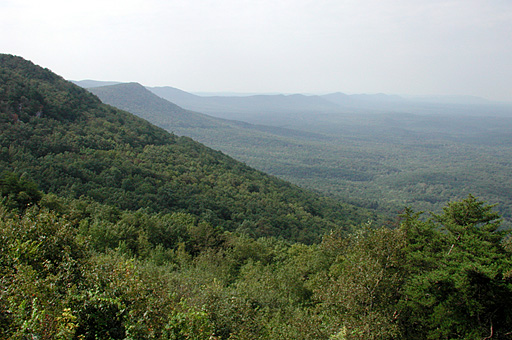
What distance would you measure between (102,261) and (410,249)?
14.6 m

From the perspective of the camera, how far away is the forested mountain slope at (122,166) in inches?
1371

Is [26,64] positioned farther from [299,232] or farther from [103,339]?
[103,339]

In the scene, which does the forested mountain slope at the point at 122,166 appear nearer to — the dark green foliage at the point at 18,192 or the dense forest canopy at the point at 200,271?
the dense forest canopy at the point at 200,271

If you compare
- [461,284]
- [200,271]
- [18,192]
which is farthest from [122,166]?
[461,284]

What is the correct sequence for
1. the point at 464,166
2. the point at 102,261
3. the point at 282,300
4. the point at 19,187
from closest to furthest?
1. the point at 102,261
2. the point at 282,300
3. the point at 19,187
4. the point at 464,166

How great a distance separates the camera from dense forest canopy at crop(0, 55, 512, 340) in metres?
9.27

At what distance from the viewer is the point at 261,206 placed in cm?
5166

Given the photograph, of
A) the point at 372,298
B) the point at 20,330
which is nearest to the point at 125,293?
the point at 20,330

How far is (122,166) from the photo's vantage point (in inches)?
1656

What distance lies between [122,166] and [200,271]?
2776 centimetres

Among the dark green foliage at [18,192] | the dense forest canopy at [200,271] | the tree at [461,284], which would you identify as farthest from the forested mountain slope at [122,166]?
the tree at [461,284]

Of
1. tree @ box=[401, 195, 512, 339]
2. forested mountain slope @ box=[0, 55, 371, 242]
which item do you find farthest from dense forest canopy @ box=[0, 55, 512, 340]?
forested mountain slope @ box=[0, 55, 371, 242]

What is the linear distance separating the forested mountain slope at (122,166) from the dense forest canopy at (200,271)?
0.32m

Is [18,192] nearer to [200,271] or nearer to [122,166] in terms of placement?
[200,271]
